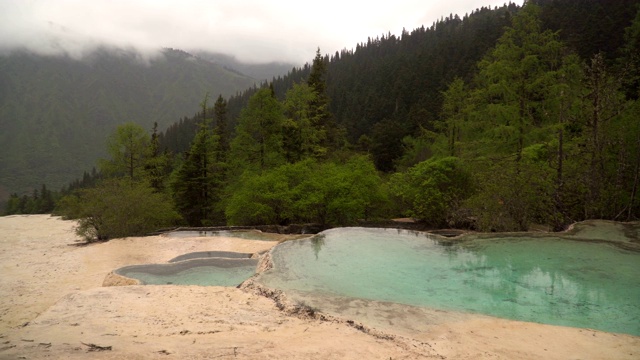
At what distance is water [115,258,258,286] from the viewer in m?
11.0

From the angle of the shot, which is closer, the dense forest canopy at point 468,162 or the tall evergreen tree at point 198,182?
the dense forest canopy at point 468,162

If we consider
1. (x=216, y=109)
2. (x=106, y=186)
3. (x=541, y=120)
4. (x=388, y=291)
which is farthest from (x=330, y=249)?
(x=216, y=109)

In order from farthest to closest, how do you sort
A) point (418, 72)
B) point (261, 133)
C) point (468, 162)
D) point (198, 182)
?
point (418, 72)
point (198, 182)
point (261, 133)
point (468, 162)

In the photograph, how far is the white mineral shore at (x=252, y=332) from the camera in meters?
5.56

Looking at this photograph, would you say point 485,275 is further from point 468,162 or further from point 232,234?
point 468,162

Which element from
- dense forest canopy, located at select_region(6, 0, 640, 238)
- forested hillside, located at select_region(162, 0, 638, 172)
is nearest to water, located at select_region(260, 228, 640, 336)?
dense forest canopy, located at select_region(6, 0, 640, 238)

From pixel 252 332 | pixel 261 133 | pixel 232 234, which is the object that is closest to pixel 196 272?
pixel 252 332

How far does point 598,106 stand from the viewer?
50.9 feet

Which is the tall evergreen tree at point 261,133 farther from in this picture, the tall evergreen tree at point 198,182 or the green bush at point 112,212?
the green bush at point 112,212

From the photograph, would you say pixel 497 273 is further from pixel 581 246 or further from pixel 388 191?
pixel 388 191

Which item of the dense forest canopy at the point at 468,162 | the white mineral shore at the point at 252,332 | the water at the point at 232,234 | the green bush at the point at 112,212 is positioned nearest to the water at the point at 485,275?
the white mineral shore at the point at 252,332

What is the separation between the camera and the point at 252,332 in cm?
659

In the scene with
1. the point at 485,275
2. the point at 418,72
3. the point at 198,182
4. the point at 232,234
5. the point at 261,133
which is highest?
the point at 418,72

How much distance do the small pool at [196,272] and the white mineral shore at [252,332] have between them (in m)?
1.86
